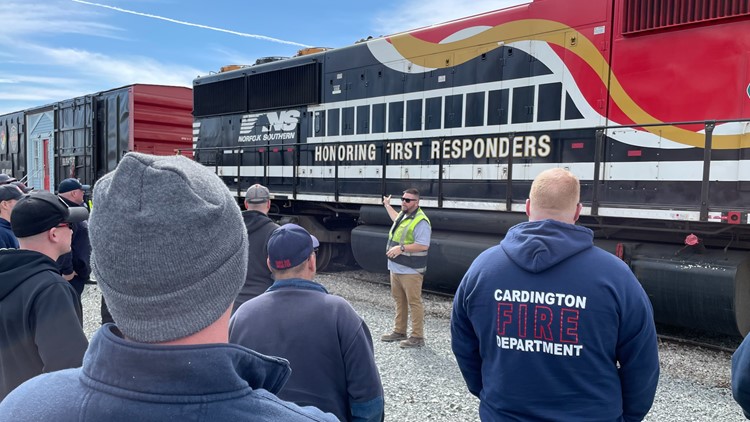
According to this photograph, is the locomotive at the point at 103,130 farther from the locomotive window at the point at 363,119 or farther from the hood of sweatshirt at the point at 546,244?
the hood of sweatshirt at the point at 546,244

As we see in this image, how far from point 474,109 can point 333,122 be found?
306 cm

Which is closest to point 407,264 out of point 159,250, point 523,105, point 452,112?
point 523,105

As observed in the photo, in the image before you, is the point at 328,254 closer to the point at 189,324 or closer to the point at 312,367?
the point at 312,367

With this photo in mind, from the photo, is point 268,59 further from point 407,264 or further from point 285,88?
point 407,264

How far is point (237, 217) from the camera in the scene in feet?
3.26

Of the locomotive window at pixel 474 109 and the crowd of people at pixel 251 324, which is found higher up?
the locomotive window at pixel 474 109

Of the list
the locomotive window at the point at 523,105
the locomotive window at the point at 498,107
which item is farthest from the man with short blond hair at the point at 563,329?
the locomotive window at the point at 498,107

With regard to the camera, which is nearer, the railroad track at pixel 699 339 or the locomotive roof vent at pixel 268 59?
the railroad track at pixel 699 339

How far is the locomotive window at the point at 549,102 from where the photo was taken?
715 centimetres

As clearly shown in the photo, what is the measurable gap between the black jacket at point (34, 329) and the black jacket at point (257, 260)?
1.59m

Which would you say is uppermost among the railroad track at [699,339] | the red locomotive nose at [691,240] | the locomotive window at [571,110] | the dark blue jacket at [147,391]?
the locomotive window at [571,110]

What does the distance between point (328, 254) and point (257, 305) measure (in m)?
8.55

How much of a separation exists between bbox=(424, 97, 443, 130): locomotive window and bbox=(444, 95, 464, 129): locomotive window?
117 mm

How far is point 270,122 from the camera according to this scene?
1126 centimetres
